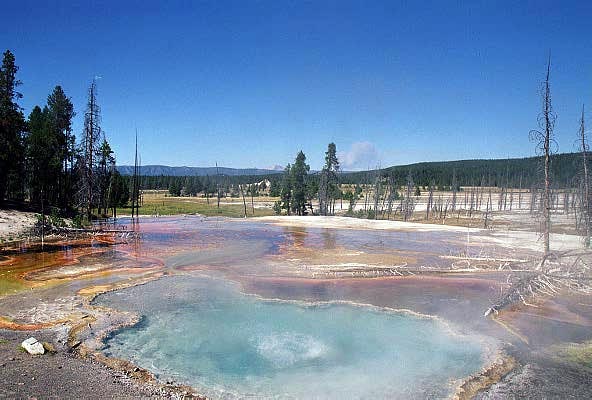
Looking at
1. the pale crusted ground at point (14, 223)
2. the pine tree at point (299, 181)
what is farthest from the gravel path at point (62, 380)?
the pine tree at point (299, 181)

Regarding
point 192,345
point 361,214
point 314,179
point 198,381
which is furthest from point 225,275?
point 314,179

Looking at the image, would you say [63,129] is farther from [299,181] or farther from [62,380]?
[62,380]

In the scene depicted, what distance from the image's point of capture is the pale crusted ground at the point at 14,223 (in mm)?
28422

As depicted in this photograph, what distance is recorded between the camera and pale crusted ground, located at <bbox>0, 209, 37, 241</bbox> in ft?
93.2

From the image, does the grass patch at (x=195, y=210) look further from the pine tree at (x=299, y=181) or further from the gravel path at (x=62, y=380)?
the gravel path at (x=62, y=380)

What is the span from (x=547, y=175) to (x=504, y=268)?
5013 mm

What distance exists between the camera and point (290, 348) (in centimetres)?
1105

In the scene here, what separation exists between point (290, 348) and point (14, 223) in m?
27.8

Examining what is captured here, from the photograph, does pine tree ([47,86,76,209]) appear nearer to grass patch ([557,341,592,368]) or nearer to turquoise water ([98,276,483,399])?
turquoise water ([98,276,483,399])

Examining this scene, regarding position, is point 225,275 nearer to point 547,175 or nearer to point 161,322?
point 161,322

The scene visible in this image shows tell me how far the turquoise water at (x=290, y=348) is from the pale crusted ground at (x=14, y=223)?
17722 mm

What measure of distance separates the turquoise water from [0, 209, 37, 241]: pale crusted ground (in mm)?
17722

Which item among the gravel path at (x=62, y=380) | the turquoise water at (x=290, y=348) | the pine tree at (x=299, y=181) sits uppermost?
the pine tree at (x=299, y=181)

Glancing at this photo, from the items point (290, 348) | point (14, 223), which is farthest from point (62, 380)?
point (14, 223)
